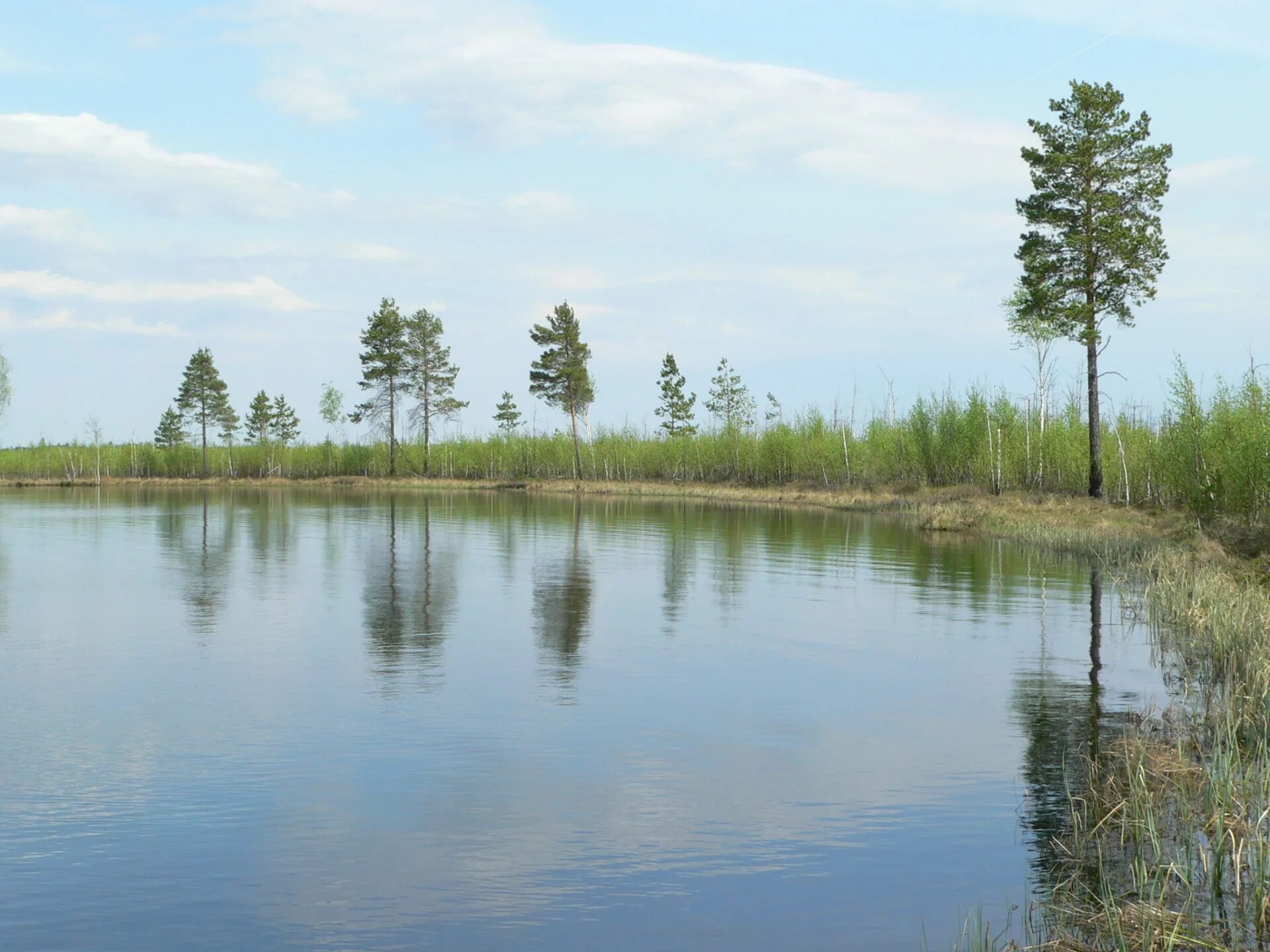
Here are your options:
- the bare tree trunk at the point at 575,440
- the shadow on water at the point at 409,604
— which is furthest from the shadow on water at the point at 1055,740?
the bare tree trunk at the point at 575,440

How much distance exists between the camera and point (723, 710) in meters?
12.4

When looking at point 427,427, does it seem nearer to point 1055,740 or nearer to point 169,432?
point 169,432

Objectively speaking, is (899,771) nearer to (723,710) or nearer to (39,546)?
(723,710)

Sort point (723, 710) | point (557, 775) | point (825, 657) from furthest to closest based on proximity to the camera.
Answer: point (825, 657), point (723, 710), point (557, 775)

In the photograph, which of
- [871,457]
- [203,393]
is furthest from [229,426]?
[871,457]

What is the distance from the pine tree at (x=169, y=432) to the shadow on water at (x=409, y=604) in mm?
80255

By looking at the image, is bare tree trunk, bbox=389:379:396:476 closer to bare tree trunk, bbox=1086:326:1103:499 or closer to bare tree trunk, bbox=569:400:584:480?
bare tree trunk, bbox=569:400:584:480

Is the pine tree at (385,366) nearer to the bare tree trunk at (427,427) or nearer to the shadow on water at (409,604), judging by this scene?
the bare tree trunk at (427,427)

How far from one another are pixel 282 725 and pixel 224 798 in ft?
7.53

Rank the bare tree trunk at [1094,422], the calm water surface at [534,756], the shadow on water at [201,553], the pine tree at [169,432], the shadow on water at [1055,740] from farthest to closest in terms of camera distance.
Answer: the pine tree at [169,432], the bare tree trunk at [1094,422], the shadow on water at [201,553], the shadow on water at [1055,740], the calm water surface at [534,756]

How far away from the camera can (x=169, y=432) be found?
110 meters

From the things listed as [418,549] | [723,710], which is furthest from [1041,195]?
[723,710]

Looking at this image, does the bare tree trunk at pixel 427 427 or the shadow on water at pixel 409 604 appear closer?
the shadow on water at pixel 409 604

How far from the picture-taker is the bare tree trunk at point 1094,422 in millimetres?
36219
